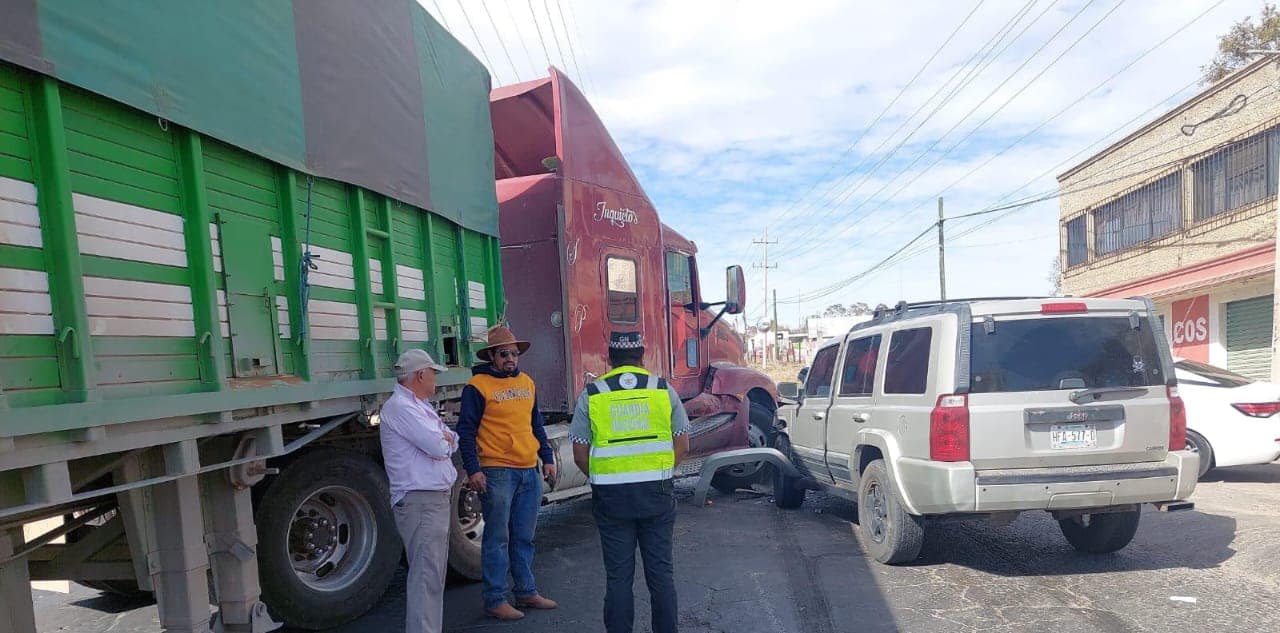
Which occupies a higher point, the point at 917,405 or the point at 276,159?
the point at 276,159

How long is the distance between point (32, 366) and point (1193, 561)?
6510mm

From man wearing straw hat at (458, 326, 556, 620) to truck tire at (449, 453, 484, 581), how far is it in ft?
1.53

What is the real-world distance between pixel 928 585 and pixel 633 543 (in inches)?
88.7

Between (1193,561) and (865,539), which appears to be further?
(865,539)

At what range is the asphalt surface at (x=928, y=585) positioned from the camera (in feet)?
14.0

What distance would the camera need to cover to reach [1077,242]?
20.3 meters

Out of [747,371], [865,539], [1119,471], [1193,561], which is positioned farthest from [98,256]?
[747,371]

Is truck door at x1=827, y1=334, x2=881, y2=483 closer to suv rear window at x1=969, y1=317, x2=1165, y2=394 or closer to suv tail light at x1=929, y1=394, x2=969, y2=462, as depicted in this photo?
suv tail light at x1=929, y1=394, x2=969, y2=462

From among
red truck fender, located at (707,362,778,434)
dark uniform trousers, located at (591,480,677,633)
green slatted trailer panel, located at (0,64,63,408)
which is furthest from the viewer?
red truck fender, located at (707,362,778,434)

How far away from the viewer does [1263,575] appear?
15.9ft

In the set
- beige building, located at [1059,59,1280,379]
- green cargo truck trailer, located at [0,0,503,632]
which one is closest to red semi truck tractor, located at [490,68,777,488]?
green cargo truck trailer, located at [0,0,503,632]

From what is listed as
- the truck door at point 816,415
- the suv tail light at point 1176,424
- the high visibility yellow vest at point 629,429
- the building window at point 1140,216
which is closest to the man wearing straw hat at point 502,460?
the high visibility yellow vest at point 629,429

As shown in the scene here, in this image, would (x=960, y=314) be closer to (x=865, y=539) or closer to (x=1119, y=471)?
(x=1119, y=471)

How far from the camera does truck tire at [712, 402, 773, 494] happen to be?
8.26 meters
